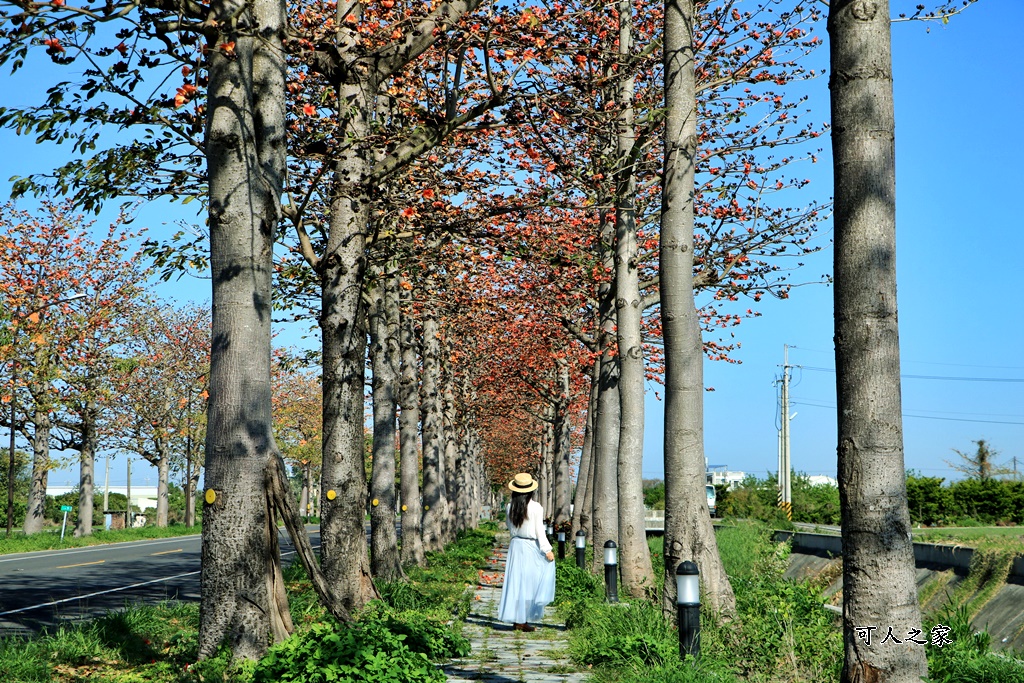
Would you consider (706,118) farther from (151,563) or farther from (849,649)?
(151,563)

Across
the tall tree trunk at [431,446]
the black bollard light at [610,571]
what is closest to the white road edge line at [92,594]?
the tall tree trunk at [431,446]

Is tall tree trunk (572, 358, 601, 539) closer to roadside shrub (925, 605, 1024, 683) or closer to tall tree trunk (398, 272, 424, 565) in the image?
tall tree trunk (398, 272, 424, 565)

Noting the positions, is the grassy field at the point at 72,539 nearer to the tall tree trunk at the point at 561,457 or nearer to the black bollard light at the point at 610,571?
the tall tree trunk at the point at 561,457

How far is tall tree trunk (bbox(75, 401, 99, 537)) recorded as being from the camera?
129 ft

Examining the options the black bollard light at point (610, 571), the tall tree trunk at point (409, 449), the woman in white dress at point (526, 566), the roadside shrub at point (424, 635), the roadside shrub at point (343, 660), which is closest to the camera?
the roadside shrub at point (343, 660)

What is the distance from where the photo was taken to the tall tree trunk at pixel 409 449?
21047mm

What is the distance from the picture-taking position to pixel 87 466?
1566 inches

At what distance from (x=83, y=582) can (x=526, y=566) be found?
11.5 m

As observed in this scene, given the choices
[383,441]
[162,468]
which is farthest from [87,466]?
[383,441]

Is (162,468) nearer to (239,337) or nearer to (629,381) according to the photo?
(629,381)

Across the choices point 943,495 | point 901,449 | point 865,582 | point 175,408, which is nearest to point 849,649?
point 865,582

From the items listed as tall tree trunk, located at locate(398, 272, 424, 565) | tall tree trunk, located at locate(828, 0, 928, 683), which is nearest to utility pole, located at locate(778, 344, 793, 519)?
tall tree trunk, located at locate(398, 272, 424, 565)

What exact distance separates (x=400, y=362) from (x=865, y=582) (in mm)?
17286

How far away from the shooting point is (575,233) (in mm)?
18984
